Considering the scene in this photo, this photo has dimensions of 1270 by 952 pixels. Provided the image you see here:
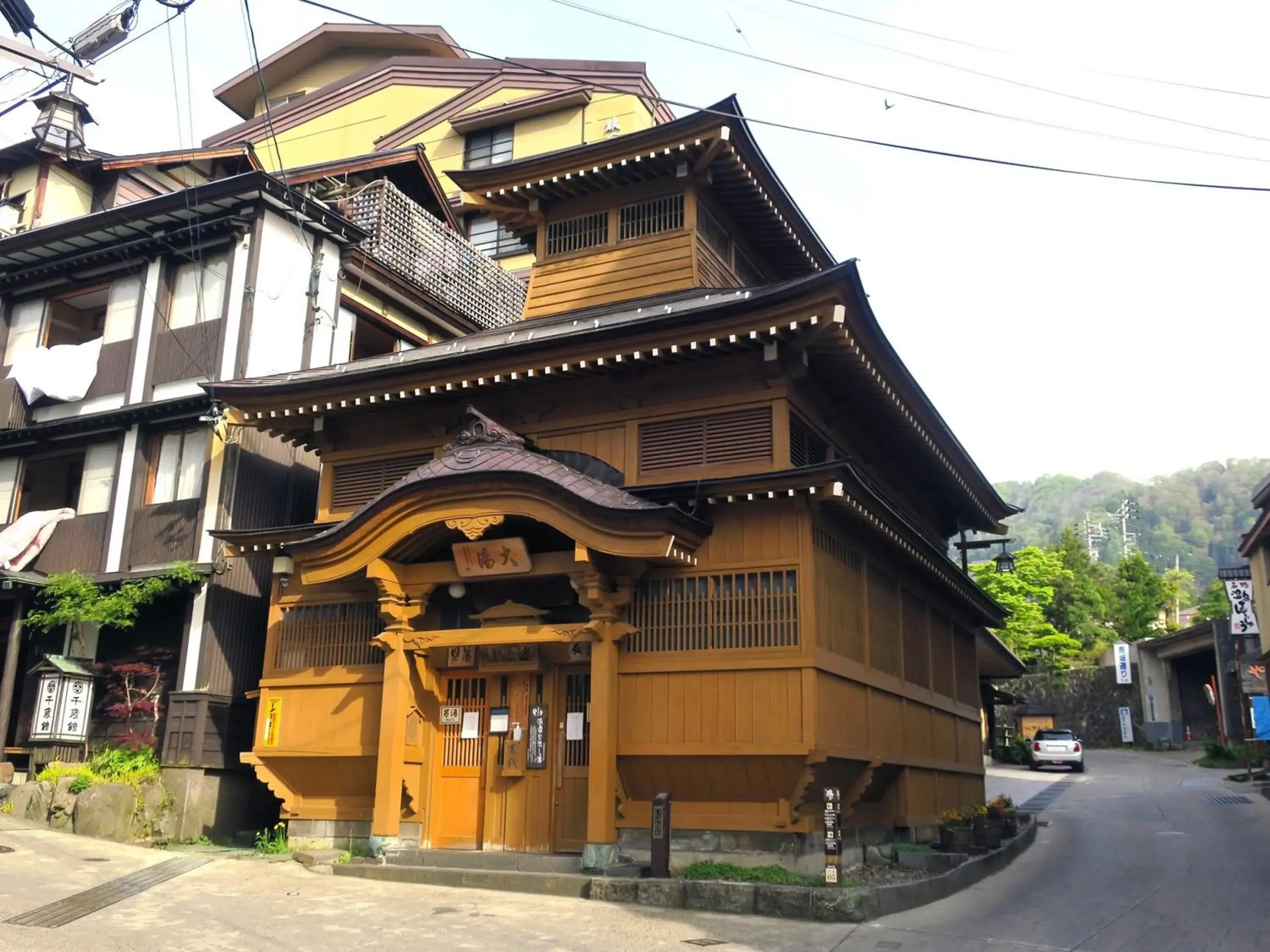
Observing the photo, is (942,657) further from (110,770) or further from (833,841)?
(110,770)

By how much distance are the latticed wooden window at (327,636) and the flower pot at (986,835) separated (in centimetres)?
1005

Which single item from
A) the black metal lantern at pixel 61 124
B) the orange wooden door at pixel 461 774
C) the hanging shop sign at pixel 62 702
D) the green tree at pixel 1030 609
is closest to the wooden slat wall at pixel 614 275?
the orange wooden door at pixel 461 774

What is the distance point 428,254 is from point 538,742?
14802 millimetres

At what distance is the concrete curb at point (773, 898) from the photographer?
37.6ft

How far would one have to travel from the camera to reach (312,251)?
71.5 feet

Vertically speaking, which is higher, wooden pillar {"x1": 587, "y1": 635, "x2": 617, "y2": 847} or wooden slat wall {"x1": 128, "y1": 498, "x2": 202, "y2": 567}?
wooden slat wall {"x1": 128, "y1": 498, "x2": 202, "y2": 567}

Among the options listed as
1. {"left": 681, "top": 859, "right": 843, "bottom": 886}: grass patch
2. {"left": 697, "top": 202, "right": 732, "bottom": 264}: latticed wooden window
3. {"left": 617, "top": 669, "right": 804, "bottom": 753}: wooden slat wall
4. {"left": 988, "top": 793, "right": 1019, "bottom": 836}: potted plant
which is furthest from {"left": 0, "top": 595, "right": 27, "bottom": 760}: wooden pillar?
{"left": 988, "top": 793, "right": 1019, "bottom": 836}: potted plant

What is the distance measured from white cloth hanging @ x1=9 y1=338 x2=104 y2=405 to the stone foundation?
28.3ft

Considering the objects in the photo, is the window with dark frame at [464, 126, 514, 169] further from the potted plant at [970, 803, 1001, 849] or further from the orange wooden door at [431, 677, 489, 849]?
the potted plant at [970, 803, 1001, 849]

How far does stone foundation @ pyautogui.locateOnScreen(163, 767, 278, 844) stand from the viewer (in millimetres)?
17297

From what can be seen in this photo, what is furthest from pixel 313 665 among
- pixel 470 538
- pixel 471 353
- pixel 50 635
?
pixel 50 635

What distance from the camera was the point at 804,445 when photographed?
15430 mm

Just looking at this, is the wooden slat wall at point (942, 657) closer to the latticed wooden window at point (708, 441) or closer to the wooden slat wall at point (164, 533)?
the latticed wooden window at point (708, 441)

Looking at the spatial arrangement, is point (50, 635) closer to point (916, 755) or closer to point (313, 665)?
point (313, 665)
